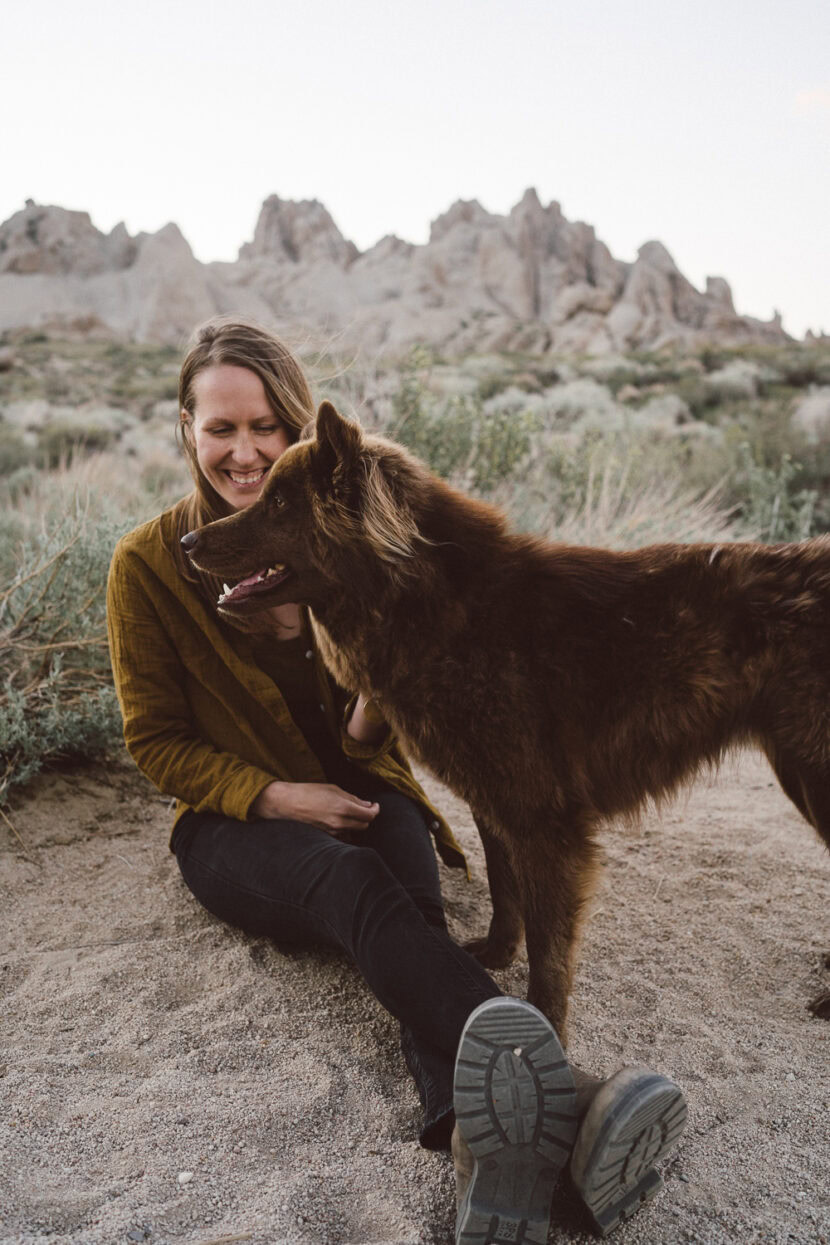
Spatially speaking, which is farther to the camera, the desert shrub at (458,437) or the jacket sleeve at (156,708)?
the desert shrub at (458,437)

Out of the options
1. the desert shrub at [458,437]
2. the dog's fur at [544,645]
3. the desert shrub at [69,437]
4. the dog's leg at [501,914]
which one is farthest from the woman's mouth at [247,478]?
the desert shrub at [69,437]

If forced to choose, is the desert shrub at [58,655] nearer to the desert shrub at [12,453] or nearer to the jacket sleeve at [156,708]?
the jacket sleeve at [156,708]

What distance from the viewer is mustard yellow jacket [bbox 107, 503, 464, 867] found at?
3.09m

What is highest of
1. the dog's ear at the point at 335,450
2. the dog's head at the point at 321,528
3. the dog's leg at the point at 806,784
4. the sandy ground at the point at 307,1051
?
the dog's ear at the point at 335,450

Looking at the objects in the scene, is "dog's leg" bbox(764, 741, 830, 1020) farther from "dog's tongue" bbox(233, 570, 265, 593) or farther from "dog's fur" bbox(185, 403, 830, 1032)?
"dog's tongue" bbox(233, 570, 265, 593)

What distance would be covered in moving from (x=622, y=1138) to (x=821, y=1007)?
55.5 inches

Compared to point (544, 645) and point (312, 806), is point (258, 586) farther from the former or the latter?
point (544, 645)

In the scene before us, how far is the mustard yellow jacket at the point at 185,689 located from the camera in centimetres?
309

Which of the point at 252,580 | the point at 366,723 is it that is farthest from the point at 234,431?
the point at 366,723

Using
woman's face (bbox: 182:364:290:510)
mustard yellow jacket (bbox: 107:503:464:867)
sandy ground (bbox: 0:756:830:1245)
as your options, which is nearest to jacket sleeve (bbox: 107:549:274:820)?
mustard yellow jacket (bbox: 107:503:464:867)

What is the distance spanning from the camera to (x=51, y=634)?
4.79 meters

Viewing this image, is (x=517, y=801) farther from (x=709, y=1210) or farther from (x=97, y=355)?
(x=97, y=355)

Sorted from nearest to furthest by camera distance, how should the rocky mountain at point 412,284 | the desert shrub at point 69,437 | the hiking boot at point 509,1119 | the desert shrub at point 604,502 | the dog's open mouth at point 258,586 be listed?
the hiking boot at point 509,1119 < the dog's open mouth at point 258,586 < the desert shrub at point 604,502 < the desert shrub at point 69,437 < the rocky mountain at point 412,284

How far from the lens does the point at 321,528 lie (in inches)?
106
